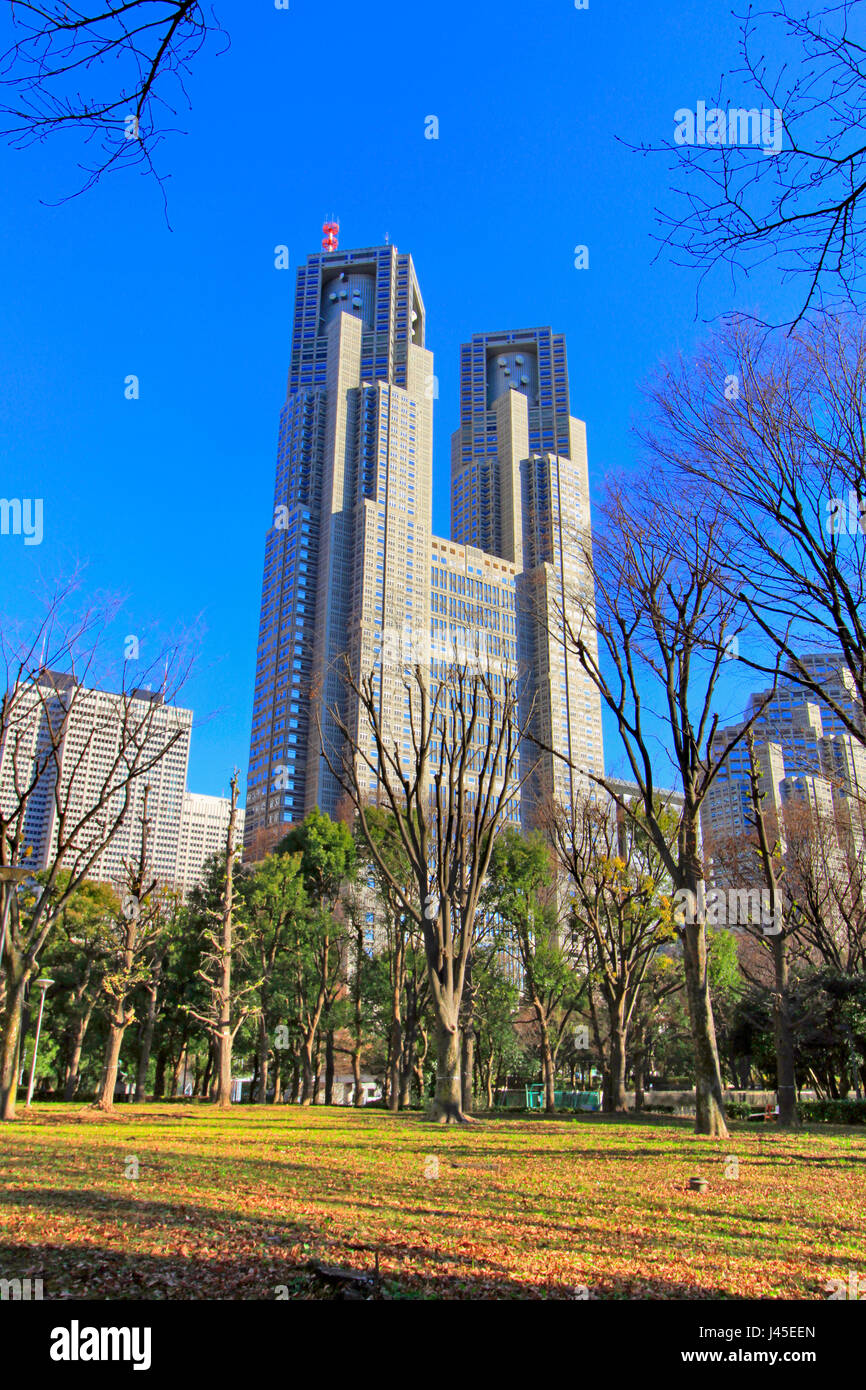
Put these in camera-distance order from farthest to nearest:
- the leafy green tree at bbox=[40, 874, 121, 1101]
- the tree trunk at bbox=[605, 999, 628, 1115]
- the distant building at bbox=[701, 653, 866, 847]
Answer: the leafy green tree at bbox=[40, 874, 121, 1101] → the tree trunk at bbox=[605, 999, 628, 1115] → the distant building at bbox=[701, 653, 866, 847]

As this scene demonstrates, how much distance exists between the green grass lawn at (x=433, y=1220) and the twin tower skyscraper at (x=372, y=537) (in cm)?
7235

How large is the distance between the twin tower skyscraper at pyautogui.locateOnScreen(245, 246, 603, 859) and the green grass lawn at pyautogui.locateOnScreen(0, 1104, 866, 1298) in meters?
72.3

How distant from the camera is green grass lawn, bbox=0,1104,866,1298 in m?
4.23

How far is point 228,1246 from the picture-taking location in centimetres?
469

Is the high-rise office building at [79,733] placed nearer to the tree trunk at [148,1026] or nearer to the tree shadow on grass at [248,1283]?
the tree shadow on grass at [248,1283]

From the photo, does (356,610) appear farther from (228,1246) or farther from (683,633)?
(228,1246)

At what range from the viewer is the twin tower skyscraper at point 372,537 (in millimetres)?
95438

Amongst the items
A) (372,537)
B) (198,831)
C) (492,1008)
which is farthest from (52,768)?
(198,831)

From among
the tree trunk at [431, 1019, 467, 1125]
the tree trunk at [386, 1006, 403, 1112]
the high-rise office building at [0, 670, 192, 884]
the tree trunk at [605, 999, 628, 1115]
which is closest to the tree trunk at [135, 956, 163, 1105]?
the tree trunk at [386, 1006, 403, 1112]

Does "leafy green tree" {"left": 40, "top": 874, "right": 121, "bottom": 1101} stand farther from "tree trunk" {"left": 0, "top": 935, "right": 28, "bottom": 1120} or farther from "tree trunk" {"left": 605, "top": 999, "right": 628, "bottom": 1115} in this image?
"tree trunk" {"left": 605, "top": 999, "right": 628, "bottom": 1115}

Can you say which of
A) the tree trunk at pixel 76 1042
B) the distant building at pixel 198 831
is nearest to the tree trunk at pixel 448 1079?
the tree trunk at pixel 76 1042

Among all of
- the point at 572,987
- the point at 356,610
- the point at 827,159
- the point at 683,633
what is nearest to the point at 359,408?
the point at 356,610

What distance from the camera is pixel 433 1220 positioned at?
557 centimetres
